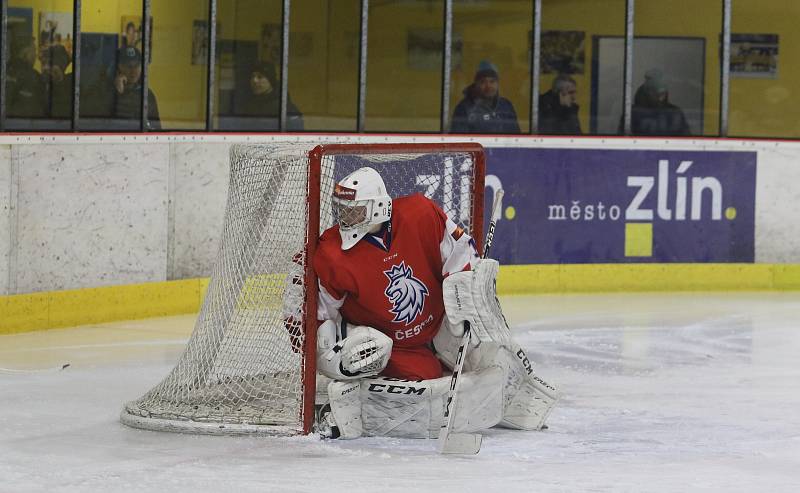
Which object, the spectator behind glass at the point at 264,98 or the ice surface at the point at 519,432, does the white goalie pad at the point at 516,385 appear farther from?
the spectator behind glass at the point at 264,98

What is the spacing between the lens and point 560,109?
37.7 feet

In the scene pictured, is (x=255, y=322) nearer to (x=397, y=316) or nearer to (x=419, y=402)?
(x=397, y=316)

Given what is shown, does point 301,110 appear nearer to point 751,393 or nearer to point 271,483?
point 751,393

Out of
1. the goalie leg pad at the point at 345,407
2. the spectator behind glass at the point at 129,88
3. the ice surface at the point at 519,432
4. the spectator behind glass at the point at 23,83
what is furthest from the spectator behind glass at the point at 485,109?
the goalie leg pad at the point at 345,407

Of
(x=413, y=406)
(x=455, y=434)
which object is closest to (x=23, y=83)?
(x=413, y=406)

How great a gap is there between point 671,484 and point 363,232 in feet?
4.91

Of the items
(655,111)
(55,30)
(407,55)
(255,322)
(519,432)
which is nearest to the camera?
(519,432)

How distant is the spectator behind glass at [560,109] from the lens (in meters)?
11.4

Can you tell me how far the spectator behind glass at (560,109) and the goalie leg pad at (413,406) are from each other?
18.2 ft

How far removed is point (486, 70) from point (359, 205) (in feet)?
18.4

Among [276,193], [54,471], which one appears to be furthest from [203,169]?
[54,471]

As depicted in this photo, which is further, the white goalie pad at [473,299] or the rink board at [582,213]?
the rink board at [582,213]

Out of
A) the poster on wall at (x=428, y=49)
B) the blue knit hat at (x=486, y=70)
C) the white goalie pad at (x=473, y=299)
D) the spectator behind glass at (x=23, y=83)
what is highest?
the poster on wall at (x=428, y=49)

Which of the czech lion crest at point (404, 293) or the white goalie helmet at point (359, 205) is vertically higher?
the white goalie helmet at point (359, 205)
